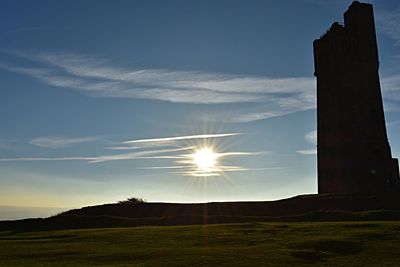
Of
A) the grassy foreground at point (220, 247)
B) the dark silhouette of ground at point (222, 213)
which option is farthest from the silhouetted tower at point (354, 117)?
the grassy foreground at point (220, 247)

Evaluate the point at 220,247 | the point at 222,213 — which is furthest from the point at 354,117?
the point at 220,247

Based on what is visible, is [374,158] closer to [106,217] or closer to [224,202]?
[224,202]

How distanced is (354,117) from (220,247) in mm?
34946

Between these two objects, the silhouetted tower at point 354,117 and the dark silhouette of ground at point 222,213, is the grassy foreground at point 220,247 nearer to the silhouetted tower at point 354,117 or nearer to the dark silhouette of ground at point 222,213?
the dark silhouette of ground at point 222,213

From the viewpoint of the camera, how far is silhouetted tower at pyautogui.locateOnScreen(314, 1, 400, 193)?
1865 inches

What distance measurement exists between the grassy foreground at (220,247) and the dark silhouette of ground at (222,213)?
24.6 ft

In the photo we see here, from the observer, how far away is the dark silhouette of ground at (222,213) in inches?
1249

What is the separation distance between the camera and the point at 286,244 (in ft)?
62.6

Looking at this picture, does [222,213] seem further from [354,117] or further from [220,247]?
[354,117]

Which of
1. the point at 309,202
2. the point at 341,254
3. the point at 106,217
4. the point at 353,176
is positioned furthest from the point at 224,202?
the point at 341,254

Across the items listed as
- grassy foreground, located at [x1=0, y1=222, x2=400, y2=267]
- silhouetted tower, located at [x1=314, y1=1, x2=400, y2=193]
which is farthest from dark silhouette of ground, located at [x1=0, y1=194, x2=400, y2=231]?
silhouetted tower, located at [x1=314, y1=1, x2=400, y2=193]

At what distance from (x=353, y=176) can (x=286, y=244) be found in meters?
30.8

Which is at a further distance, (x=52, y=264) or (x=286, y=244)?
(x=286, y=244)

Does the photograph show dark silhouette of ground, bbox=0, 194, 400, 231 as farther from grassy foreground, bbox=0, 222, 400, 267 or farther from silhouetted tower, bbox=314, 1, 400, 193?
silhouetted tower, bbox=314, 1, 400, 193
